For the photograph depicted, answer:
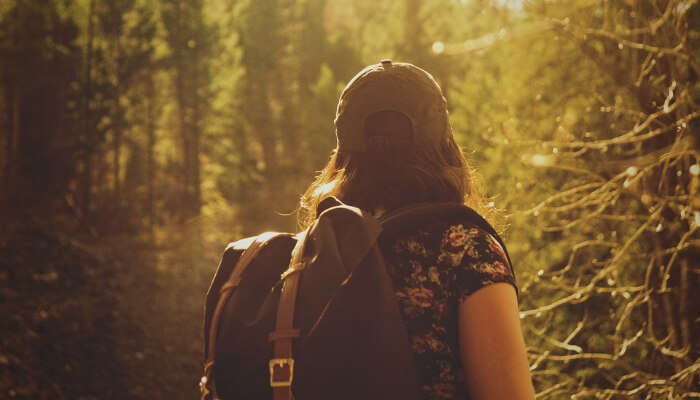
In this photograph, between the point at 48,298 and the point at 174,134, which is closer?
the point at 48,298

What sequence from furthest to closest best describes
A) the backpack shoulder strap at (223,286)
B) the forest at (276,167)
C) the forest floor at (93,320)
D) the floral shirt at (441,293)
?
1. the forest floor at (93,320)
2. the forest at (276,167)
3. the backpack shoulder strap at (223,286)
4. the floral shirt at (441,293)

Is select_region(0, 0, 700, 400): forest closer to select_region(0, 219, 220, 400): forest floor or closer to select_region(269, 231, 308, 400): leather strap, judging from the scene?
select_region(0, 219, 220, 400): forest floor

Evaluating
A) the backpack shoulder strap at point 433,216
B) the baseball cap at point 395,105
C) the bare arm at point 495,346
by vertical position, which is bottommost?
the bare arm at point 495,346

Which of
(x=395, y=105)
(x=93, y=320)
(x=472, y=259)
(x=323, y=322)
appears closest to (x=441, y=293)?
(x=472, y=259)

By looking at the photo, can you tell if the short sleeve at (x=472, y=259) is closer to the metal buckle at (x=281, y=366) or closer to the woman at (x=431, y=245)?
the woman at (x=431, y=245)

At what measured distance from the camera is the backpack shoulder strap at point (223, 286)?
162cm

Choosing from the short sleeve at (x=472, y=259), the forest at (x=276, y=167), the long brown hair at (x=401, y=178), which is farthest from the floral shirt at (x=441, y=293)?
the forest at (x=276, y=167)

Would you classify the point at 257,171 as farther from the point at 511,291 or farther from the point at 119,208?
the point at 511,291

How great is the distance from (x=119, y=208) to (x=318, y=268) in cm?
2067

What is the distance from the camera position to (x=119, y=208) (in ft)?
67.9

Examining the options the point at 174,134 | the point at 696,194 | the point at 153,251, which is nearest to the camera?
the point at 696,194

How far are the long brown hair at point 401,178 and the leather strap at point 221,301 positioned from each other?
0.26 meters

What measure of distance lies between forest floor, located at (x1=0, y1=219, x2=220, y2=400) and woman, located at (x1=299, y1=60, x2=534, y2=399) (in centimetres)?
1010

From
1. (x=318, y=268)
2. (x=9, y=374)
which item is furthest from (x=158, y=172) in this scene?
(x=318, y=268)
